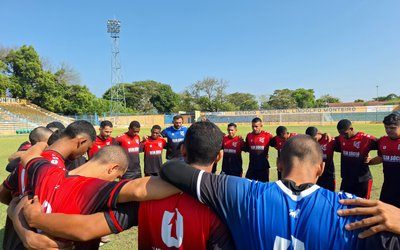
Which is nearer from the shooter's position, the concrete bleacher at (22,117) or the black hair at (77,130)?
the black hair at (77,130)

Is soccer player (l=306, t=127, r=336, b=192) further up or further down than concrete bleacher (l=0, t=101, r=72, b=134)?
further down

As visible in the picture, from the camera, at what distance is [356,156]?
20.5 ft

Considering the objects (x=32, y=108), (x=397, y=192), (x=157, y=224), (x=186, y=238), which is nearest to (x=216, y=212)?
(x=186, y=238)

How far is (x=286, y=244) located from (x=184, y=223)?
657mm

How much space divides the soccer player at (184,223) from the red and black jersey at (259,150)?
5928mm

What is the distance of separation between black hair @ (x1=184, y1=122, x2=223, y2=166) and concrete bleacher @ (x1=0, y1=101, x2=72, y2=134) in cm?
4430

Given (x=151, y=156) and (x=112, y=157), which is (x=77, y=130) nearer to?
(x=112, y=157)

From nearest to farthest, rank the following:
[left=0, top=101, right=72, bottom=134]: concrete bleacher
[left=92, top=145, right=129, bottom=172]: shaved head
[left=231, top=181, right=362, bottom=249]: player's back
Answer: [left=231, top=181, right=362, bottom=249]: player's back → [left=92, top=145, right=129, bottom=172]: shaved head → [left=0, top=101, right=72, bottom=134]: concrete bleacher

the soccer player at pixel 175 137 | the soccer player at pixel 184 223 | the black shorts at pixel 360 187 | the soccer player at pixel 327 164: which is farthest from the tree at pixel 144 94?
the soccer player at pixel 184 223

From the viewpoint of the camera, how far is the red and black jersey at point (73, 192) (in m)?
1.95

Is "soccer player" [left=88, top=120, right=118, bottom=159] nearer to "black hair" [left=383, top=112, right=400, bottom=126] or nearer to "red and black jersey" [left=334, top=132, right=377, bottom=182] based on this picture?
"red and black jersey" [left=334, top=132, right=377, bottom=182]

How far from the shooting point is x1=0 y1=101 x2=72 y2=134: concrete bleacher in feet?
133

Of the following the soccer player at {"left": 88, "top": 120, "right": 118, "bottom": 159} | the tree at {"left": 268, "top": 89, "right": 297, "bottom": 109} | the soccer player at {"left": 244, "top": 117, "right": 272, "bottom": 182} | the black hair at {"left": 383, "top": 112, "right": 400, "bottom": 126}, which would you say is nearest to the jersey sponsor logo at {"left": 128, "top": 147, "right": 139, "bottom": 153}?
the soccer player at {"left": 88, "top": 120, "right": 118, "bottom": 159}

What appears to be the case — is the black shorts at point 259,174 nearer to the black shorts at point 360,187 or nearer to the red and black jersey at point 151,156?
the black shorts at point 360,187
